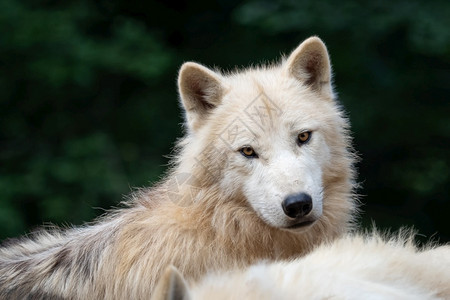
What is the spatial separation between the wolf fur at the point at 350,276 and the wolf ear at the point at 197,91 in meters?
1.40

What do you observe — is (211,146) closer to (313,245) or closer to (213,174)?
(213,174)

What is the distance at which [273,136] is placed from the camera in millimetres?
4707

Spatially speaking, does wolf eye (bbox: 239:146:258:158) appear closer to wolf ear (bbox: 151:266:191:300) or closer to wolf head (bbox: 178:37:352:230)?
wolf head (bbox: 178:37:352:230)

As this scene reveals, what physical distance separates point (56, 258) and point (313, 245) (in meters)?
1.51

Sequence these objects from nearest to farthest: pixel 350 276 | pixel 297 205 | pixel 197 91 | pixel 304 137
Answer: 1. pixel 350 276
2. pixel 297 205
3. pixel 304 137
4. pixel 197 91

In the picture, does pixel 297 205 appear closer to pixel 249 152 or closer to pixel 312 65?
pixel 249 152

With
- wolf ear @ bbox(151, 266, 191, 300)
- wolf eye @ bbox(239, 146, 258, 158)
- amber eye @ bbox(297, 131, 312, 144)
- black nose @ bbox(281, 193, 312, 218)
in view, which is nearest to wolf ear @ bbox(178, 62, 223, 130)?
wolf eye @ bbox(239, 146, 258, 158)

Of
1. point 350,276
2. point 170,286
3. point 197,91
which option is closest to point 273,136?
point 197,91

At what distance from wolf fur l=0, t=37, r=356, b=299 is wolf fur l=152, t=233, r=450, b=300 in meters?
0.55

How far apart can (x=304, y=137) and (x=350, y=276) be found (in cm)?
131

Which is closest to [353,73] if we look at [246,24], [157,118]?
[246,24]

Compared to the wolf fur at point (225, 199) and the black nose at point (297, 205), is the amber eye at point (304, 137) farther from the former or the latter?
the black nose at point (297, 205)

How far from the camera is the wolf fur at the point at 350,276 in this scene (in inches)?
131

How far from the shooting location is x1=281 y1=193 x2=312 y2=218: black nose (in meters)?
4.41
